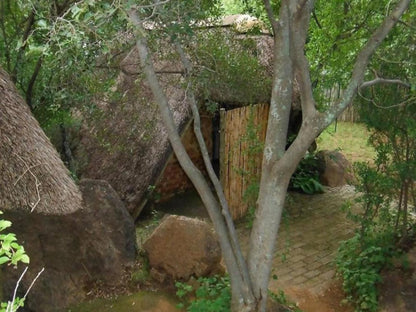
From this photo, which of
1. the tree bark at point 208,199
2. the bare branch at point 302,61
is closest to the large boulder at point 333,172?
the tree bark at point 208,199

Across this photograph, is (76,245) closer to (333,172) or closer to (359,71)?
(359,71)

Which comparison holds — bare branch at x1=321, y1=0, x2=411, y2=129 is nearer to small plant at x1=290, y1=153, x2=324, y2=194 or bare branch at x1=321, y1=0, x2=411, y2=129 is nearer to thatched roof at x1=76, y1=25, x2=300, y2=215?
thatched roof at x1=76, y1=25, x2=300, y2=215

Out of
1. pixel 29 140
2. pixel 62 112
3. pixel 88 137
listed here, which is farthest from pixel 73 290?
pixel 88 137

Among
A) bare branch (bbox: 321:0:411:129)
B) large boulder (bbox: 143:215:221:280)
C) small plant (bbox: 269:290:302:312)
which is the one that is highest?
bare branch (bbox: 321:0:411:129)

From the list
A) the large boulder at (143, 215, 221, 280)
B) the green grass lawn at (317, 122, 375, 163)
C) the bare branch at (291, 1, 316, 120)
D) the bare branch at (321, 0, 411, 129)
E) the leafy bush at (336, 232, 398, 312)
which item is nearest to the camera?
the bare branch at (321, 0, 411, 129)

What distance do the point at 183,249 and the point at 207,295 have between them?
1.86ft

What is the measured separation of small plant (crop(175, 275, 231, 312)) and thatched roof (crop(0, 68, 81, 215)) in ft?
4.88

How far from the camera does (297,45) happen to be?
12.7 ft

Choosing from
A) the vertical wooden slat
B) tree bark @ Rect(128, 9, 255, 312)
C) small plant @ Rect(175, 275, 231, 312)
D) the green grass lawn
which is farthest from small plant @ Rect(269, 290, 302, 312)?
the green grass lawn

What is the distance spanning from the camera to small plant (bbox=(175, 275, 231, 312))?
4.59m

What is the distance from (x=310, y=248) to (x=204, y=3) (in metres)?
3.77

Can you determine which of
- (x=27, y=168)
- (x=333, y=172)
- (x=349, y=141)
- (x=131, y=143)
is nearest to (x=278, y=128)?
(x=27, y=168)

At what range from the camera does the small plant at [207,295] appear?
459 cm

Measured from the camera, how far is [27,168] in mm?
3932
